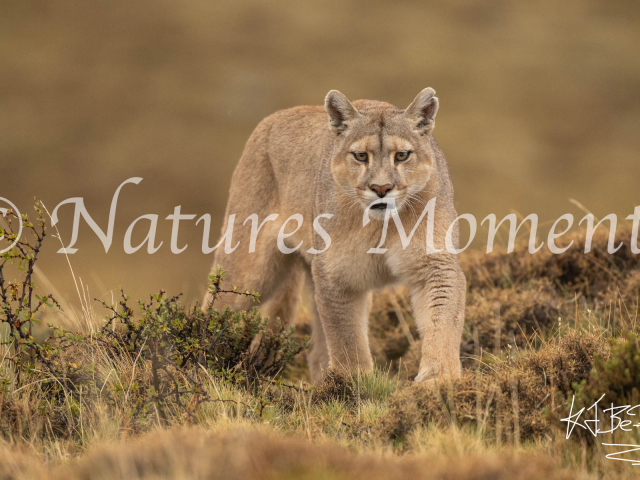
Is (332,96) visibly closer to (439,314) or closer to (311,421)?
(439,314)

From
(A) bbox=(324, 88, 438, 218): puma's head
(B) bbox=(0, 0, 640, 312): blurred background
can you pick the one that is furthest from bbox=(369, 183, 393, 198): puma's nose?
(B) bbox=(0, 0, 640, 312): blurred background

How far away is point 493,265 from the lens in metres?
8.25

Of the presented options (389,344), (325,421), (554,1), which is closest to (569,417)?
(325,421)

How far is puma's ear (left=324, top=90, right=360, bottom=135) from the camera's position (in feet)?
19.2

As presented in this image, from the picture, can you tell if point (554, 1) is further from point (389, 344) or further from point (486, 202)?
point (389, 344)

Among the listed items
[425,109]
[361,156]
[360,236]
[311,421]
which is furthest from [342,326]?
[425,109]

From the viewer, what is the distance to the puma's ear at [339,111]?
19.2 feet

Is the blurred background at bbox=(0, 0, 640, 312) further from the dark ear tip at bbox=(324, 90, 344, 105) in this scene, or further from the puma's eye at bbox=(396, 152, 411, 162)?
the puma's eye at bbox=(396, 152, 411, 162)

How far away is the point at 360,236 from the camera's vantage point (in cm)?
568

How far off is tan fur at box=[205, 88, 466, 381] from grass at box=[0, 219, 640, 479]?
544mm

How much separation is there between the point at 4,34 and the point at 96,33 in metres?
7.59

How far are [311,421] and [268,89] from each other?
48.1m
